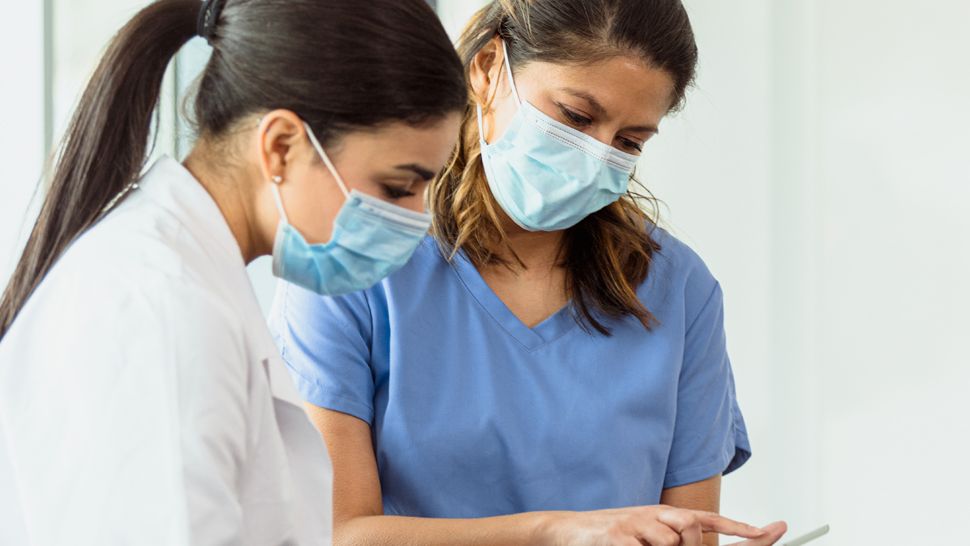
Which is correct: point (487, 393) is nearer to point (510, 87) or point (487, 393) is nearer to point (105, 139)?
point (510, 87)

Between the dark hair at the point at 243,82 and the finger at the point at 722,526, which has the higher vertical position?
the dark hair at the point at 243,82

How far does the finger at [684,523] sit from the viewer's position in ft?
4.22

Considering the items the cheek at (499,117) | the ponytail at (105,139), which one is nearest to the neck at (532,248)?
the cheek at (499,117)

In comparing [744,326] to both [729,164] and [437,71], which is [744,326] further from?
[437,71]

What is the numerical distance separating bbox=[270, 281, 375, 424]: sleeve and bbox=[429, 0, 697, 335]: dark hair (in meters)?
0.17

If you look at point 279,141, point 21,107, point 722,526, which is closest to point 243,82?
point 279,141

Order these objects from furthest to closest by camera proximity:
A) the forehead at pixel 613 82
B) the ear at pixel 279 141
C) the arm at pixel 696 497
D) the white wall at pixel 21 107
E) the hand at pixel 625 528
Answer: the white wall at pixel 21 107 → the arm at pixel 696 497 → the forehead at pixel 613 82 → the hand at pixel 625 528 → the ear at pixel 279 141

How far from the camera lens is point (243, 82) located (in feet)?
3.27

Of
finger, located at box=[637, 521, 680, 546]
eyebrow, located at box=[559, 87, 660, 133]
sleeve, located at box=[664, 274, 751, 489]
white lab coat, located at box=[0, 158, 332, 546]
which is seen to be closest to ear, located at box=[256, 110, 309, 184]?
white lab coat, located at box=[0, 158, 332, 546]

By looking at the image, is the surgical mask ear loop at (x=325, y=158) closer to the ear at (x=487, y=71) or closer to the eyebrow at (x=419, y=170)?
the eyebrow at (x=419, y=170)

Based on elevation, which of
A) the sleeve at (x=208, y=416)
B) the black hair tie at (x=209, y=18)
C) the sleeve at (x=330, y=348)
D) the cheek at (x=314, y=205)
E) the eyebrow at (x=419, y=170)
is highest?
the black hair tie at (x=209, y=18)

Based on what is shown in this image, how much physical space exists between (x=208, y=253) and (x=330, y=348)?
0.42 metres

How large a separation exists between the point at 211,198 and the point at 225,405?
23 centimetres

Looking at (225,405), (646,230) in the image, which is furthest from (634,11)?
(225,405)
